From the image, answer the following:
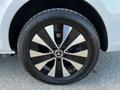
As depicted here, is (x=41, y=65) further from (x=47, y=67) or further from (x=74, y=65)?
(x=74, y=65)

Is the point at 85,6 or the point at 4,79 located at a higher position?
the point at 85,6

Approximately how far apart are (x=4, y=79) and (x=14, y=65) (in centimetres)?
31

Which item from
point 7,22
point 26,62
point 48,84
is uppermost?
point 7,22

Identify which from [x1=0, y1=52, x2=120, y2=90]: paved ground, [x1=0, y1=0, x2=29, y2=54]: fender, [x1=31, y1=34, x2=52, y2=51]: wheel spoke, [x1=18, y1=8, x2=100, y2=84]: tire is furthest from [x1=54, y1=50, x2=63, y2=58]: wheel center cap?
[x1=0, y1=0, x2=29, y2=54]: fender

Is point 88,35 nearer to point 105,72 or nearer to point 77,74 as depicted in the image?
point 77,74

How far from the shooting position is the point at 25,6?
2.82 m

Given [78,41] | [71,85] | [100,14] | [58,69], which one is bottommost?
[71,85]

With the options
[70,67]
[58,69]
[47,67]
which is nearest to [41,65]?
[47,67]

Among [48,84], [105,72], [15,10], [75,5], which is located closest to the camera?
[15,10]

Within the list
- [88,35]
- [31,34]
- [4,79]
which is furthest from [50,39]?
[4,79]

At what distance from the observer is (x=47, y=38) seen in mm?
2840

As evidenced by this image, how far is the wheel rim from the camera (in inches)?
111

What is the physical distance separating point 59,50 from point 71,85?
0.43 metres

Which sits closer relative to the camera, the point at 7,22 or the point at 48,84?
the point at 7,22
